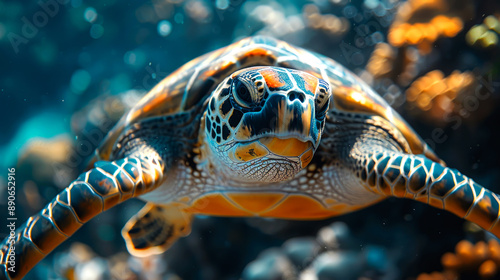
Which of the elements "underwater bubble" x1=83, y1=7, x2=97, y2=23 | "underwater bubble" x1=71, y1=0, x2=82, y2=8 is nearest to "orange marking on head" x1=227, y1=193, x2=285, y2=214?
"underwater bubble" x1=83, y1=7, x2=97, y2=23

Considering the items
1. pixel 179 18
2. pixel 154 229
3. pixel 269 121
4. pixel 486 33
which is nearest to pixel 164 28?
pixel 179 18

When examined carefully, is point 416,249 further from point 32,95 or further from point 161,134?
point 32,95

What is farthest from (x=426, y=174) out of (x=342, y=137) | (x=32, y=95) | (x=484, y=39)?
(x=32, y=95)

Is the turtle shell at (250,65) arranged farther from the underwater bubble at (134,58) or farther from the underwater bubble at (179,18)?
the underwater bubble at (134,58)

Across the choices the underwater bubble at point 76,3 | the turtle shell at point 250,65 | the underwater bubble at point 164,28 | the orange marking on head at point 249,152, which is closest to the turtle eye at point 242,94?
the orange marking on head at point 249,152

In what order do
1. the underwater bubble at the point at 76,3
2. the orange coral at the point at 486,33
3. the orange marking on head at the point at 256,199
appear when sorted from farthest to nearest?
1. the underwater bubble at the point at 76,3
2. the orange coral at the point at 486,33
3. the orange marking on head at the point at 256,199
